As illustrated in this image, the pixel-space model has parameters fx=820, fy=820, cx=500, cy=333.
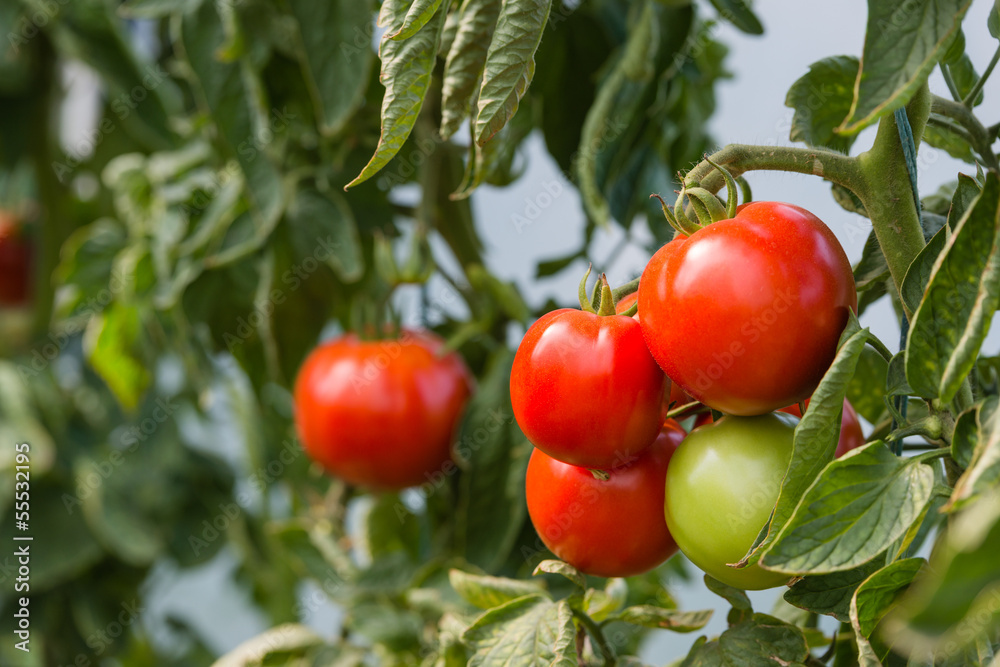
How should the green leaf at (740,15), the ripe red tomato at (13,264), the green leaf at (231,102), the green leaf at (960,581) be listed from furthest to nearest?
the ripe red tomato at (13,264) → the green leaf at (231,102) → the green leaf at (740,15) → the green leaf at (960,581)

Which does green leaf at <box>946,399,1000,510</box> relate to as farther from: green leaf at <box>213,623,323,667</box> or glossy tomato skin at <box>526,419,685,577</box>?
green leaf at <box>213,623,323,667</box>

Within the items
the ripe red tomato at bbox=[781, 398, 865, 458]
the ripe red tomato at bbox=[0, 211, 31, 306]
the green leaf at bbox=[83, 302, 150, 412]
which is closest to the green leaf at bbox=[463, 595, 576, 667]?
the ripe red tomato at bbox=[781, 398, 865, 458]

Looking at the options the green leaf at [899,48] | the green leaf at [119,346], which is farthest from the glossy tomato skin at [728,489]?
the green leaf at [119,346]

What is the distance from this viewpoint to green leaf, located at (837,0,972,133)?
0.70ft

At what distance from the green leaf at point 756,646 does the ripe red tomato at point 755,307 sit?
0.10m

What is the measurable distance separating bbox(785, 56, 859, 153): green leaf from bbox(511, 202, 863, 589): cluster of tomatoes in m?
0.09

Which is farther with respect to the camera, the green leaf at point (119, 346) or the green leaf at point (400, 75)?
the green leaf at point (119, 346)

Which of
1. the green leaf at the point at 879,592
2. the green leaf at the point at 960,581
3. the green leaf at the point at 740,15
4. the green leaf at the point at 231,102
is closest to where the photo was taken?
the green leaf at the point at 960,581

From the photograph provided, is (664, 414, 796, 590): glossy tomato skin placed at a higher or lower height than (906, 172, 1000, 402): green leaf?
lower

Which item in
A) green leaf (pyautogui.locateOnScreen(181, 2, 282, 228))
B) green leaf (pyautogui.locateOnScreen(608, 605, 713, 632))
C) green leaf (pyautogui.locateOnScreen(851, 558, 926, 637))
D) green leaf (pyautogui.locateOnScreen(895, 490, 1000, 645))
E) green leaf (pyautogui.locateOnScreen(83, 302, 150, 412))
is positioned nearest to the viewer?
green leaf (pyautogui.locateOnScreen(895, 490, 1000, 645))

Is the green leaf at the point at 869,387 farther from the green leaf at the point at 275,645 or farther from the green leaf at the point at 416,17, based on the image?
the green leaf at the point at 275,645

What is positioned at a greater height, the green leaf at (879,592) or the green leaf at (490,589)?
the green leaf at (879,592)

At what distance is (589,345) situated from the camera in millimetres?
275

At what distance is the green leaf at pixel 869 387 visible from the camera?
38 cm
